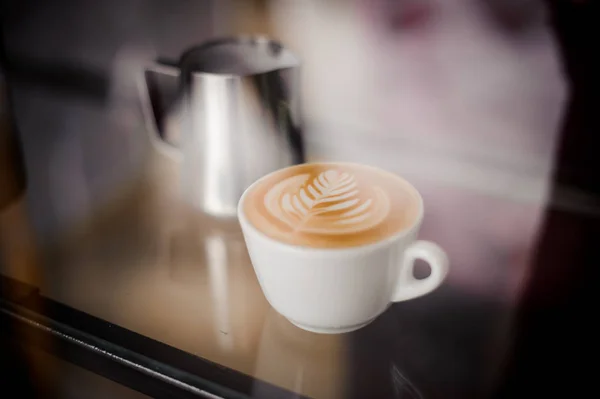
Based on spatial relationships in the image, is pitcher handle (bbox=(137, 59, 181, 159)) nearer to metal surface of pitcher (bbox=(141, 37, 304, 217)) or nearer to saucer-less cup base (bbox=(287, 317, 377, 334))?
metal surface of pitcher (bbox=(141, 37, 304, 217))

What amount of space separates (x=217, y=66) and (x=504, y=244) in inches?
10.0

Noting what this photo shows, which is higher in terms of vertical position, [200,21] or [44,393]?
[200,21]

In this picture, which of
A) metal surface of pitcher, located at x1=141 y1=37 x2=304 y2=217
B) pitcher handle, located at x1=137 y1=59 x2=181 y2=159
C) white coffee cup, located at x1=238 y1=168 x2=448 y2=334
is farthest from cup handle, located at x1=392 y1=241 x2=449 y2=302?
pitcher handle, located at x1=137 y1=59 x2=181 y2=159

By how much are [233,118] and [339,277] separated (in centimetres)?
16

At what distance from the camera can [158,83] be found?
591 millimetres

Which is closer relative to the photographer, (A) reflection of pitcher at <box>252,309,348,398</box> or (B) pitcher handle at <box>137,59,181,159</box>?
(A) reflection of pitcher at <box>252,309,348,398</box>

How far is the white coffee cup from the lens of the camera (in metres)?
0.31

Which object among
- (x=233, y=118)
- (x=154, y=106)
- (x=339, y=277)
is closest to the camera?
(x=339, y=277)

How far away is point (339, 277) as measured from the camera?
32cm

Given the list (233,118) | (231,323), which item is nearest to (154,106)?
(233,118)

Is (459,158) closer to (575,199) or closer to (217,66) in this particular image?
(575,199)

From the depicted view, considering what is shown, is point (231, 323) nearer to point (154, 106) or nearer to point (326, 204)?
point (326, 204)

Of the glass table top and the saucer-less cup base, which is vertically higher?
the saucer-less cup base

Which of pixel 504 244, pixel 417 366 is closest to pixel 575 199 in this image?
pixel 504 244
